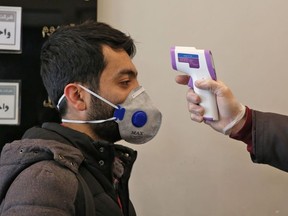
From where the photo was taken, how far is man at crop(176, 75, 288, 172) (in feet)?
3.34

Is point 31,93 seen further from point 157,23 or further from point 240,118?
point 240,118

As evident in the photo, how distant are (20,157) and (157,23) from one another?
0.76 m

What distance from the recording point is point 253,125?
1.05 m

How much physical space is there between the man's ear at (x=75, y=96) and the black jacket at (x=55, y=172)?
0.29 feet

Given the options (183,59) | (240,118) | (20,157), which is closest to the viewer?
(20,157)

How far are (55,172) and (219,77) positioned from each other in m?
0.80

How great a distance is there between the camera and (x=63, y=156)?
780mm

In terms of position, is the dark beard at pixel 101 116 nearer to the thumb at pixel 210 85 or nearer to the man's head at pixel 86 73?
the man's head at pixel 86 73

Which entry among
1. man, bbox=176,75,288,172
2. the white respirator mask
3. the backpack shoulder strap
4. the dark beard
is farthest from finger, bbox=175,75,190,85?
the backpack shoulder strap

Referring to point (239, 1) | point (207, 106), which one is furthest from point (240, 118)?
point (239, 1)

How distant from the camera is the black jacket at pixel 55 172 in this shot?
0.70m

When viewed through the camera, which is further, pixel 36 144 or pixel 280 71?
pixel 280 71

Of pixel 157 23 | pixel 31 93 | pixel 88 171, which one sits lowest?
pixel 88 171

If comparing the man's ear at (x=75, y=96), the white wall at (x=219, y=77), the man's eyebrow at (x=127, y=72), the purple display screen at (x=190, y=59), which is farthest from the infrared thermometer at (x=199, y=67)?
Answer: the white wall at (x=219, y=77)
